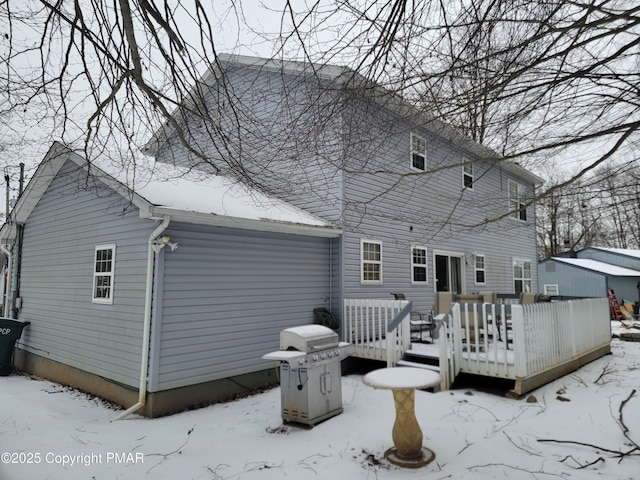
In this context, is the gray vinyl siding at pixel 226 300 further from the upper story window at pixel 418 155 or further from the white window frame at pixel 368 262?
the upper story window at pixel 418 155

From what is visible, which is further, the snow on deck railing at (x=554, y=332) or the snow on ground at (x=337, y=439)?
the snow on deck railing at (x=554, y=332)

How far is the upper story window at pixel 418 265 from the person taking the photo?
10984mm

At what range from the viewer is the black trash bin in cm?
899

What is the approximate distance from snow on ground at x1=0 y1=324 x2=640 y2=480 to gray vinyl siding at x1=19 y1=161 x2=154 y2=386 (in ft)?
3.53

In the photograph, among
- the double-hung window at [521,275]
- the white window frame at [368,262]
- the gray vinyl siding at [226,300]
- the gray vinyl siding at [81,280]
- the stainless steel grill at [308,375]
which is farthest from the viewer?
the double-hung window at [521,275]

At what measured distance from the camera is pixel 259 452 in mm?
4590

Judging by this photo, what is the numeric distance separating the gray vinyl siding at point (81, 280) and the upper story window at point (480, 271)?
10.4 m

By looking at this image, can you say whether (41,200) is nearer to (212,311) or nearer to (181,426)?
(212,311)

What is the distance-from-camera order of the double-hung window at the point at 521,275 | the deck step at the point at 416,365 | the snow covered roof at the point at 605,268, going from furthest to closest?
the snow covered roof at the point at 605,268
the double-hung window at the point at 521,275
the deck step at the point at 416,365

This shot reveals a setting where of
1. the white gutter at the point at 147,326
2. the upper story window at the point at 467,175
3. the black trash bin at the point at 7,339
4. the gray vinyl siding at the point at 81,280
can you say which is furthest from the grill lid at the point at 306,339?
the upper story window at the point at 467,175

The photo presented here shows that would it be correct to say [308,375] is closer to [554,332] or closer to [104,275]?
[104,275]

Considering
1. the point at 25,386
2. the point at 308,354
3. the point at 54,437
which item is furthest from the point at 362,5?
the point at 25,386

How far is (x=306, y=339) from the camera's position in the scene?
536 cm

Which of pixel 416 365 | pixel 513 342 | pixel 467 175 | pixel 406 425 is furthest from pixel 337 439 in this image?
pixel 467 175
